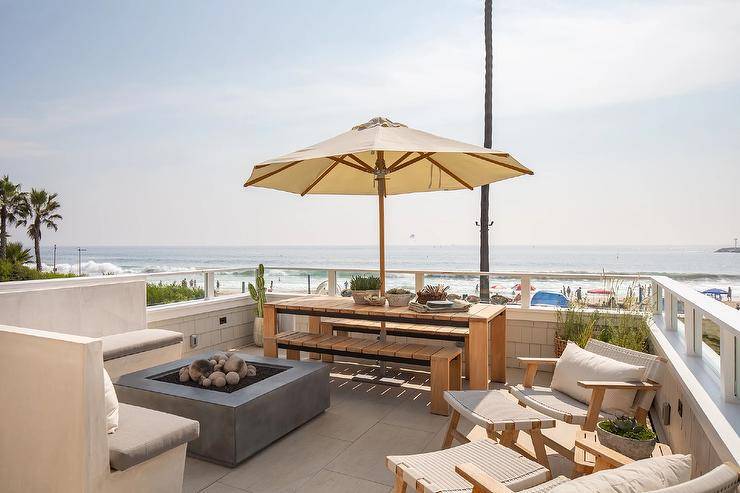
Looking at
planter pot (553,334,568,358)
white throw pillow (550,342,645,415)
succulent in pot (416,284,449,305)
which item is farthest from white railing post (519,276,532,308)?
white throw pillow (550,342,645,415)

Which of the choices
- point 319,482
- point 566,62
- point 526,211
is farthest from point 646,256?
point 319,482

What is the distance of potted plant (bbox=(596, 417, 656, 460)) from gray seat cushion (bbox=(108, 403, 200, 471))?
2.32m

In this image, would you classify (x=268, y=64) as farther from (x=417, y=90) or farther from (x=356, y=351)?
(x=356, y=351)

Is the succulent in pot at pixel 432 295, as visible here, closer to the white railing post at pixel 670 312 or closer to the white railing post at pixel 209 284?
the white railing post at pixel 670 312

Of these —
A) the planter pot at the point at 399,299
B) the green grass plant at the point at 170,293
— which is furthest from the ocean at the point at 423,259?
the planter pot at the point at 399,299

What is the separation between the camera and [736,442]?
160 centimetres

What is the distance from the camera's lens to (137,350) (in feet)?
14.3

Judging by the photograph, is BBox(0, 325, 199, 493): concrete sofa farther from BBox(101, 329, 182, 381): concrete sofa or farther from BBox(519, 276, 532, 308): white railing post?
BBox(519, 276, 532, 308): white railing post

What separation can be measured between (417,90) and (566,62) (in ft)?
31.5

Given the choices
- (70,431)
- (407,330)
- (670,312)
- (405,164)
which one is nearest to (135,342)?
(70,431)

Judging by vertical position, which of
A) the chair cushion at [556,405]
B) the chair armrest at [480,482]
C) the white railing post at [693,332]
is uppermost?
the white railing post at [693,332]

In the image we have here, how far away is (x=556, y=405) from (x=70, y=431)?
2674mm

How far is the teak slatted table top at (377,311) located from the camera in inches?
163

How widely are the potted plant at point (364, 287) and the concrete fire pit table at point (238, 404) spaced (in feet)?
3.54
